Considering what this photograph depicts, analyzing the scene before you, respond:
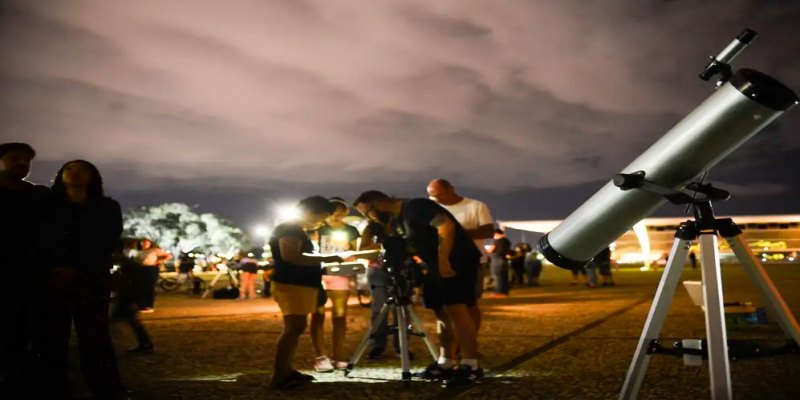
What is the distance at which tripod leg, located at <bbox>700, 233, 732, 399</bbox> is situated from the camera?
2.82 metres

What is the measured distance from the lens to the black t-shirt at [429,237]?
5117 millimetres

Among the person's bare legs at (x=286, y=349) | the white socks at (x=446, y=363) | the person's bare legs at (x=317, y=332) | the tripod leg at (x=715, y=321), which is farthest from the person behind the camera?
the person's bare legs at (x=317, y=332)

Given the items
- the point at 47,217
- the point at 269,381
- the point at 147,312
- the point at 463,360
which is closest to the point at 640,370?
the point at 463,360

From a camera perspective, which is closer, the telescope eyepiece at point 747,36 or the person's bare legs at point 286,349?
the telescope eyepiece at point 747,36

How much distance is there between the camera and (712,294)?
115 inches

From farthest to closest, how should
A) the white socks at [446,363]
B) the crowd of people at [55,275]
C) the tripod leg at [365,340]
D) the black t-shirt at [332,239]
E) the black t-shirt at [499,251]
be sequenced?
the black t-shirt at [499,251], the black t-shirt at [332,239], the white socks at [446,363], the tripod leg at [365,340], the crowd of people at [55,275]

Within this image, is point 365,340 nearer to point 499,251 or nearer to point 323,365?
point 323,365


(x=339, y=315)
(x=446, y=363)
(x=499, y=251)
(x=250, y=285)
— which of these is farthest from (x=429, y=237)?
(x=250, y=285)

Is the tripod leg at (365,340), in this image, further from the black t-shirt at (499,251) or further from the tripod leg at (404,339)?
the black t-shirt at (499,251)

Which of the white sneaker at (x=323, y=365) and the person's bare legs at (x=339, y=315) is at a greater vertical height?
the person's bare legs at (x=339, y=315)

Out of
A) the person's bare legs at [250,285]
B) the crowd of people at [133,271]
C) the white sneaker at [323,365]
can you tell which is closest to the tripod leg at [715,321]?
the crowd of people at [133,271]

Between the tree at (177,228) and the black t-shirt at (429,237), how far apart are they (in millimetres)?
108059

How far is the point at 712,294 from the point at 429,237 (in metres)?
2.66

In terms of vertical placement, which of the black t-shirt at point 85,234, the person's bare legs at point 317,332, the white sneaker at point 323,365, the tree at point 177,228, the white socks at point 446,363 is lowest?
the white sneaker at point 323,365
